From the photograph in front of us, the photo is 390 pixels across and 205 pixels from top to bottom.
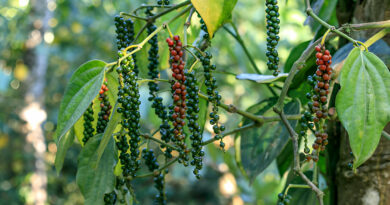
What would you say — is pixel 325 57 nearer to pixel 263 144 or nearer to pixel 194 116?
pixel 194 116

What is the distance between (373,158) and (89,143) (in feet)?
1.16

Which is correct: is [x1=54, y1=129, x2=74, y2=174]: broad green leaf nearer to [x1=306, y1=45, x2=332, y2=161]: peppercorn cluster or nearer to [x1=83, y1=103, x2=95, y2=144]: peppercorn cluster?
[x1=83, y1=103, x2=95, y2=144]: peppercorn cluster

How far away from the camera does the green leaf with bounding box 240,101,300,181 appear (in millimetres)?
691

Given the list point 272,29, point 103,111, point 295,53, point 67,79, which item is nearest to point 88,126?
point 103,111

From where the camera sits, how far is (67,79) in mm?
3619

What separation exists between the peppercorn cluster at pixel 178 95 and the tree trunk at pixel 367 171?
0.25 metres

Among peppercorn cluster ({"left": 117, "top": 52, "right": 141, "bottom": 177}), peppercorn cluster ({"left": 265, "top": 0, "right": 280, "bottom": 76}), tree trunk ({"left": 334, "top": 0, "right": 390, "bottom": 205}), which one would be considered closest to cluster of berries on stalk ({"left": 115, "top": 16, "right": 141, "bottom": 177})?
peppercorn cluster ({"left": 117, "top": 52, "right": 141, "bottom": 177})

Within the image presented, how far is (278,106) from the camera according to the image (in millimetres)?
521

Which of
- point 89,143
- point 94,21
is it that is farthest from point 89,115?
point 94,21

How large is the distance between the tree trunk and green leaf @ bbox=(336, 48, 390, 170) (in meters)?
0.17

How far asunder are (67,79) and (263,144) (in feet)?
10.3

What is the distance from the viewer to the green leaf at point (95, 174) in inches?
20.6

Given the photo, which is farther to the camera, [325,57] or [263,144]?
[263,144]

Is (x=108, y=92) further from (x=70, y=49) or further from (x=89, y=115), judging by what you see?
(x=70, y=49)
